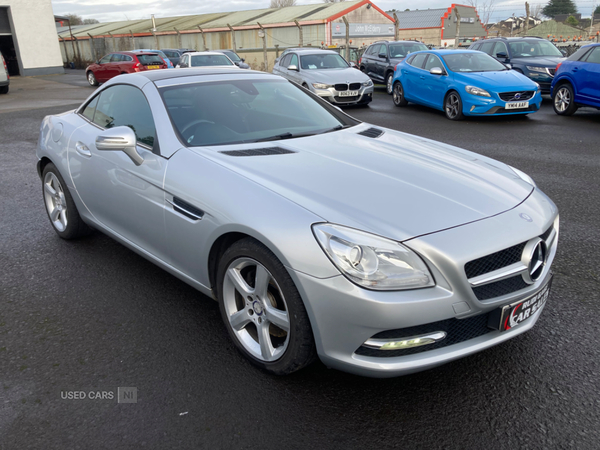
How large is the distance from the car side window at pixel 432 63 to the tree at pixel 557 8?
70839 millimetres

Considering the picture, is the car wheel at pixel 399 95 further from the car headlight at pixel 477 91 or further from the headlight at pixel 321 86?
the car headlight at pixel 477 91

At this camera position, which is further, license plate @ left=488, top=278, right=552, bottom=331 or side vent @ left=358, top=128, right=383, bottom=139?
side vent @ left=358, top=128, right=383, bottom=139

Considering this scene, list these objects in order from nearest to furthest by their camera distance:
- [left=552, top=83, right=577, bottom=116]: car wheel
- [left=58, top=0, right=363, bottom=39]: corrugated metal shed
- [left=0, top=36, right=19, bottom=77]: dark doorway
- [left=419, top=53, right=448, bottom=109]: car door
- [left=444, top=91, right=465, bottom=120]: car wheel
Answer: [left=552, top=83, right=577, bottom=116]: car wheel
[left=444, top=91, right=465, bottom=120]: car wheel
[left=419, top=53, right=448, bottom=109]: car door
[left=0, top=36, right=19, bottom=77]: dark doorway
[left=58, top=0, right=363, bottom=39]: corrugated metal shed

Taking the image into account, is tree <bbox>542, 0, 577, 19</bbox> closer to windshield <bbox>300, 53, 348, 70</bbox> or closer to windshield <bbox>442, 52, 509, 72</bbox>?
windshield <bbox>300, 53, 348, 70</bbox>

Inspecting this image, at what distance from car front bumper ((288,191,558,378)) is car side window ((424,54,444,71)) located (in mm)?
10435

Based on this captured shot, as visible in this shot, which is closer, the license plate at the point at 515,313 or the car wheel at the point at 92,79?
the license plate at the point at 515,313

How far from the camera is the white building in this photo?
29922 mm

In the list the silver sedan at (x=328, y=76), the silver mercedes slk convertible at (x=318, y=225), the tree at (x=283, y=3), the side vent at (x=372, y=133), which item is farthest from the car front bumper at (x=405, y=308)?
the tree at (x=283, y=3)

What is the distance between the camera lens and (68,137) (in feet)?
13.8

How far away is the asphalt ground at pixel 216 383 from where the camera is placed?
7.46 ft

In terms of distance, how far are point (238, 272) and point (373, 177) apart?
867 millimetres

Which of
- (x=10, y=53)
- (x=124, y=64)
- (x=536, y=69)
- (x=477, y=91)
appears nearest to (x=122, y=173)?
(x=477, y=91)

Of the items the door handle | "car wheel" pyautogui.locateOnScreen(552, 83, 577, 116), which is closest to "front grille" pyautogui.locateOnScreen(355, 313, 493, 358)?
the door handle

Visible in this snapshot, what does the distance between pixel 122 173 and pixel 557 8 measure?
3318 inches
